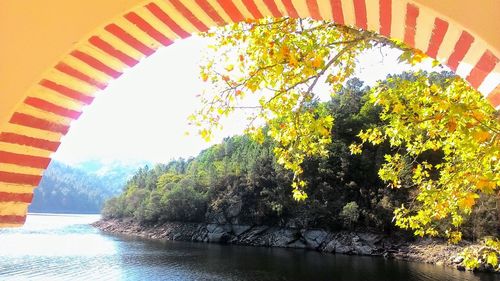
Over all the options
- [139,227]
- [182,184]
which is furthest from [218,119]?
[139,227]

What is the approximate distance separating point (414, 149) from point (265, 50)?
391 cm

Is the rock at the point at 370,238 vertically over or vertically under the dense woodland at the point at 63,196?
under

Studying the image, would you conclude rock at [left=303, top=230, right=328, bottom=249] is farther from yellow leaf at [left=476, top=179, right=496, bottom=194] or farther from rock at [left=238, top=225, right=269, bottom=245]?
yellow leaf at [left=476, top=179, right=496, bottom=194]

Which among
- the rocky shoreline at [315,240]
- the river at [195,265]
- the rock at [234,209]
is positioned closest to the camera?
the river at [195,265]

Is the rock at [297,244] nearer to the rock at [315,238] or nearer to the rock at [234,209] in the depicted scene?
the rock at [315,238]

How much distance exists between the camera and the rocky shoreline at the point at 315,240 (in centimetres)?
4147

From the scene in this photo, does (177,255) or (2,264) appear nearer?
(2,264)

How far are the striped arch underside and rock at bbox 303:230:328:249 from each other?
49842 millimetres

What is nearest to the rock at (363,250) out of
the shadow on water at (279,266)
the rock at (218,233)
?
the shadow on water at (279,266)

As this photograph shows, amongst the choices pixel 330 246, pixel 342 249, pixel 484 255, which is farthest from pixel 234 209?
pixel 484 255

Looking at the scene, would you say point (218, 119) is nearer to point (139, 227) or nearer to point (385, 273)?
point (385, 273)

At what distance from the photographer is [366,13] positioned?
2.54 m

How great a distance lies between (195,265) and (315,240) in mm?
19169

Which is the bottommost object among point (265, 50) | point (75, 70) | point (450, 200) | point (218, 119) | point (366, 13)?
point (450, 200)
